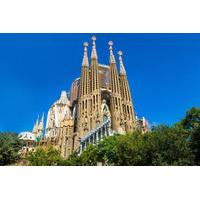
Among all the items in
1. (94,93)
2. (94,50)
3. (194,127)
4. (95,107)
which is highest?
(94,50)

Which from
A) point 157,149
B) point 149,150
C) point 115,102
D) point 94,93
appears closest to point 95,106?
point 94,93

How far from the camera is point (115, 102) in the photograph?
66875 millimetres

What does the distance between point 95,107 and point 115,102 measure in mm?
5919

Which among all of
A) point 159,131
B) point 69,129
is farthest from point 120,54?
point 159,131

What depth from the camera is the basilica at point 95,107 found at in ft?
200

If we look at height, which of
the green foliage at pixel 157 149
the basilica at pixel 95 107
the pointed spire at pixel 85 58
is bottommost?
the green foliage at pixel 157 149

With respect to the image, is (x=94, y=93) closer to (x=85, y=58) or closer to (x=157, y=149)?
(x=85, y=58)

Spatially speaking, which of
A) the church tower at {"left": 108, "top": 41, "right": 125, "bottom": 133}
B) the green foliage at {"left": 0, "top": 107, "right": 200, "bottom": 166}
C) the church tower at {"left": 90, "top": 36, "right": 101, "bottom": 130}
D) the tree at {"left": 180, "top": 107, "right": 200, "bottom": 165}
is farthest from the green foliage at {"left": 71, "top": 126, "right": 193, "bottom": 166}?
the church tower at {"left": 90, "top": 36, "right": 101, "bottom": 130}

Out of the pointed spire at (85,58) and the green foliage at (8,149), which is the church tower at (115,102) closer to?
the pointed spire at (85,58)

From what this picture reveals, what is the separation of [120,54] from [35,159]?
54868mm

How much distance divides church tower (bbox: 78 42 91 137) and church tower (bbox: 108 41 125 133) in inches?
246

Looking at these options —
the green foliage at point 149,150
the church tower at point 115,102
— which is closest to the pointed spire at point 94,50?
the church tower at point 115,102
